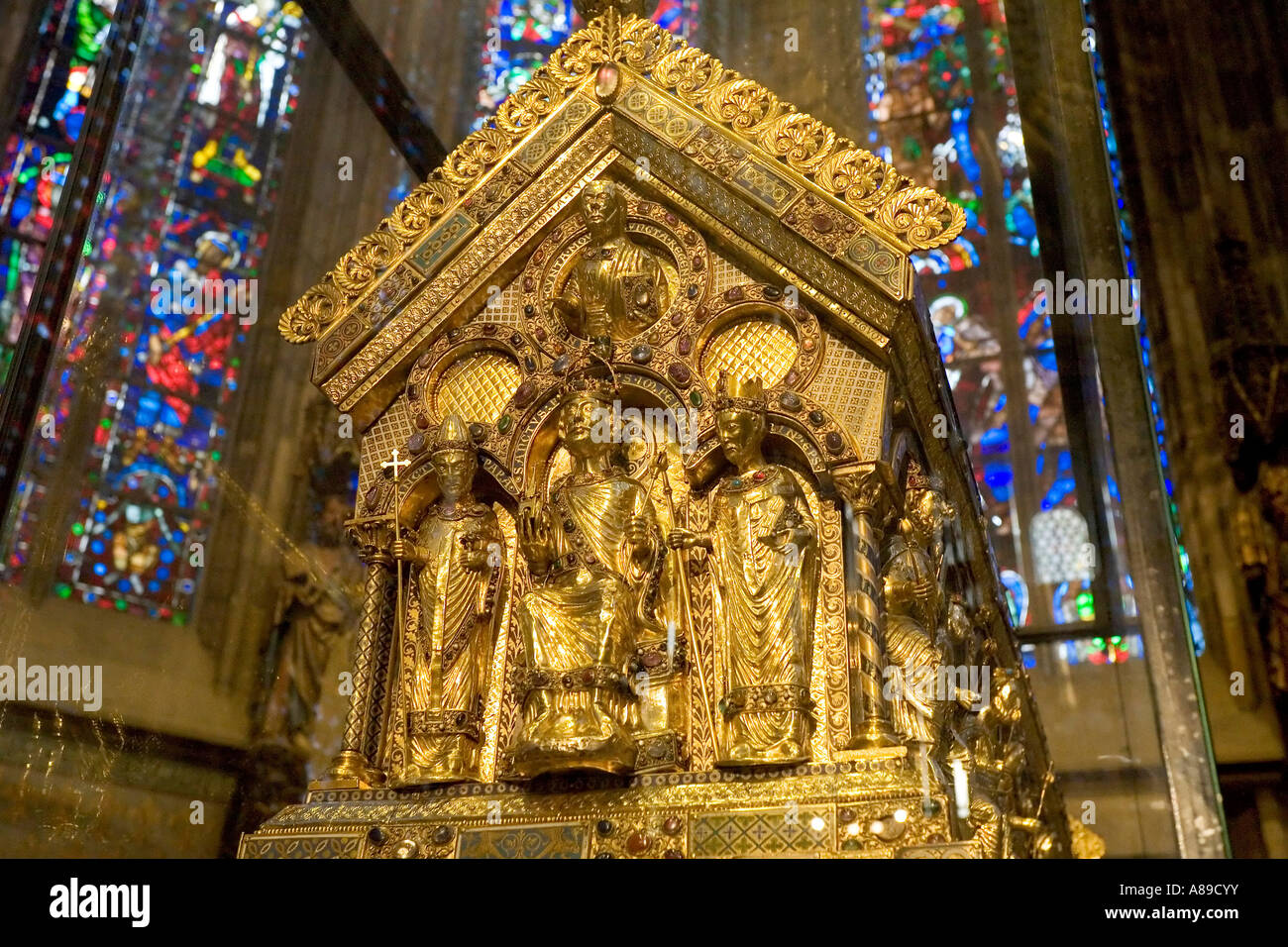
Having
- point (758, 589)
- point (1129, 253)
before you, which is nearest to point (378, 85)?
point (1129, 253)

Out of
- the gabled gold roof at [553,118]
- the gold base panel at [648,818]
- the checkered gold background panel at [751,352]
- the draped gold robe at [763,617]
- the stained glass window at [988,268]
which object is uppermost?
the stained glass window at [988,268]

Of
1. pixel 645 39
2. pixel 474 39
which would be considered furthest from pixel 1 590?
pixel 474 39

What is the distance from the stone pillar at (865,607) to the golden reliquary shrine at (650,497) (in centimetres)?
1

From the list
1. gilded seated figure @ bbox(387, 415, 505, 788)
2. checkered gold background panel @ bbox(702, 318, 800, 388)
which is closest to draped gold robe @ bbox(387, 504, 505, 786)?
gilded seated figure @ bbox(387, 415, 505, 788)

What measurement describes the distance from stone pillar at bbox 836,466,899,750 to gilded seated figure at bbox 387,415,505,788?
1123 millimetres

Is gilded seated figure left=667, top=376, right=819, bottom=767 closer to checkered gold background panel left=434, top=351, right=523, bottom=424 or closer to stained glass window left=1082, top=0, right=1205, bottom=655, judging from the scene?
checkered gold background panel left=434, top=351, right=523, bottom=424

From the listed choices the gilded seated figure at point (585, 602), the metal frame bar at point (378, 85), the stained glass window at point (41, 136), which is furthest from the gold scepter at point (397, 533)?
the metal frame bar at point (378, 85)

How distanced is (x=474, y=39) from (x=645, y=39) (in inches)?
205

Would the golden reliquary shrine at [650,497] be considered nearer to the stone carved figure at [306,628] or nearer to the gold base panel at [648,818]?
the gold base panel at [648,818]

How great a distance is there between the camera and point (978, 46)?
943 centimetres

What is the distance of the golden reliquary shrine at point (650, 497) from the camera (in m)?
3.62

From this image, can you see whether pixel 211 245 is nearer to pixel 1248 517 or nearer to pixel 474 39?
pixel 474 39

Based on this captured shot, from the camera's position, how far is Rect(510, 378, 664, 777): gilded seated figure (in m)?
3.61

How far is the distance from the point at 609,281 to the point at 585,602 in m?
1.12
